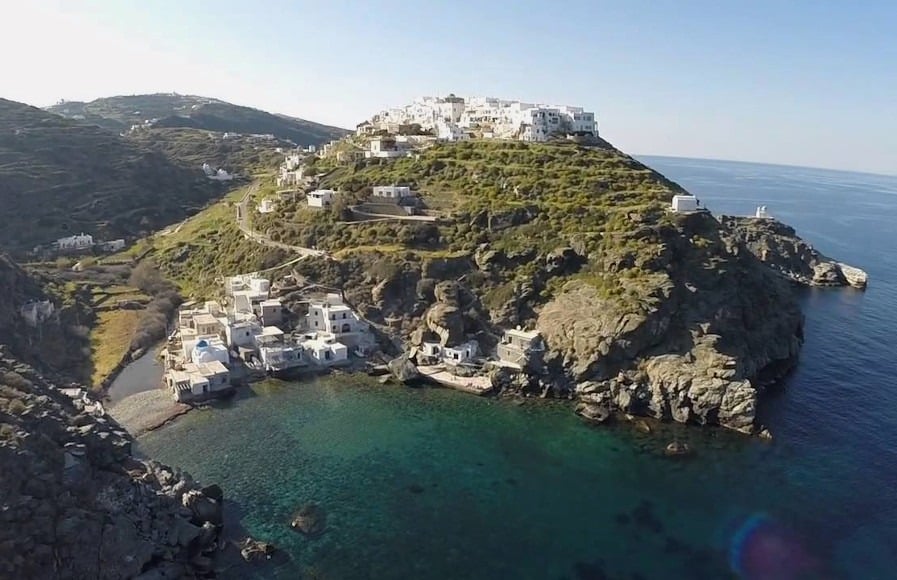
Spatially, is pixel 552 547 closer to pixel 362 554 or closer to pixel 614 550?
pixel 614 550

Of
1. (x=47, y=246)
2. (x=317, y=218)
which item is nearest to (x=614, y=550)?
(x=317, y=218)

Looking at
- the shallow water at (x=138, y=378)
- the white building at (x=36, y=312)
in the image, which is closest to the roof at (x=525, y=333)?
the shallow water at (x=138, y=378)

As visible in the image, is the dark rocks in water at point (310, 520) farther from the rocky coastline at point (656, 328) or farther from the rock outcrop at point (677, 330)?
the rock outcrop at point (677, 330)

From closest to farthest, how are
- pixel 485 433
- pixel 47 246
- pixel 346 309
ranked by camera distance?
pixel 485 433 → pixel 346 309 → pixel 47 246

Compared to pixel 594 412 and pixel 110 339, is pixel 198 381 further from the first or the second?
pixel 594 412

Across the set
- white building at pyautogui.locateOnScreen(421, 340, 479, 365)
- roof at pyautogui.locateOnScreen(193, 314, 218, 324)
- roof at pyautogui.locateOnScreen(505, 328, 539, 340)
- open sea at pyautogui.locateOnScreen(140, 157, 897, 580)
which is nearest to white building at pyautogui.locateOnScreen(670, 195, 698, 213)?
open sea at pyautogui.locateOnScreen(140, 157, 897, 580)

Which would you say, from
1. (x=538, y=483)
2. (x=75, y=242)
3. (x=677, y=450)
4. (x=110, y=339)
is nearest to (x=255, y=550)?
(x=538, y=483)
